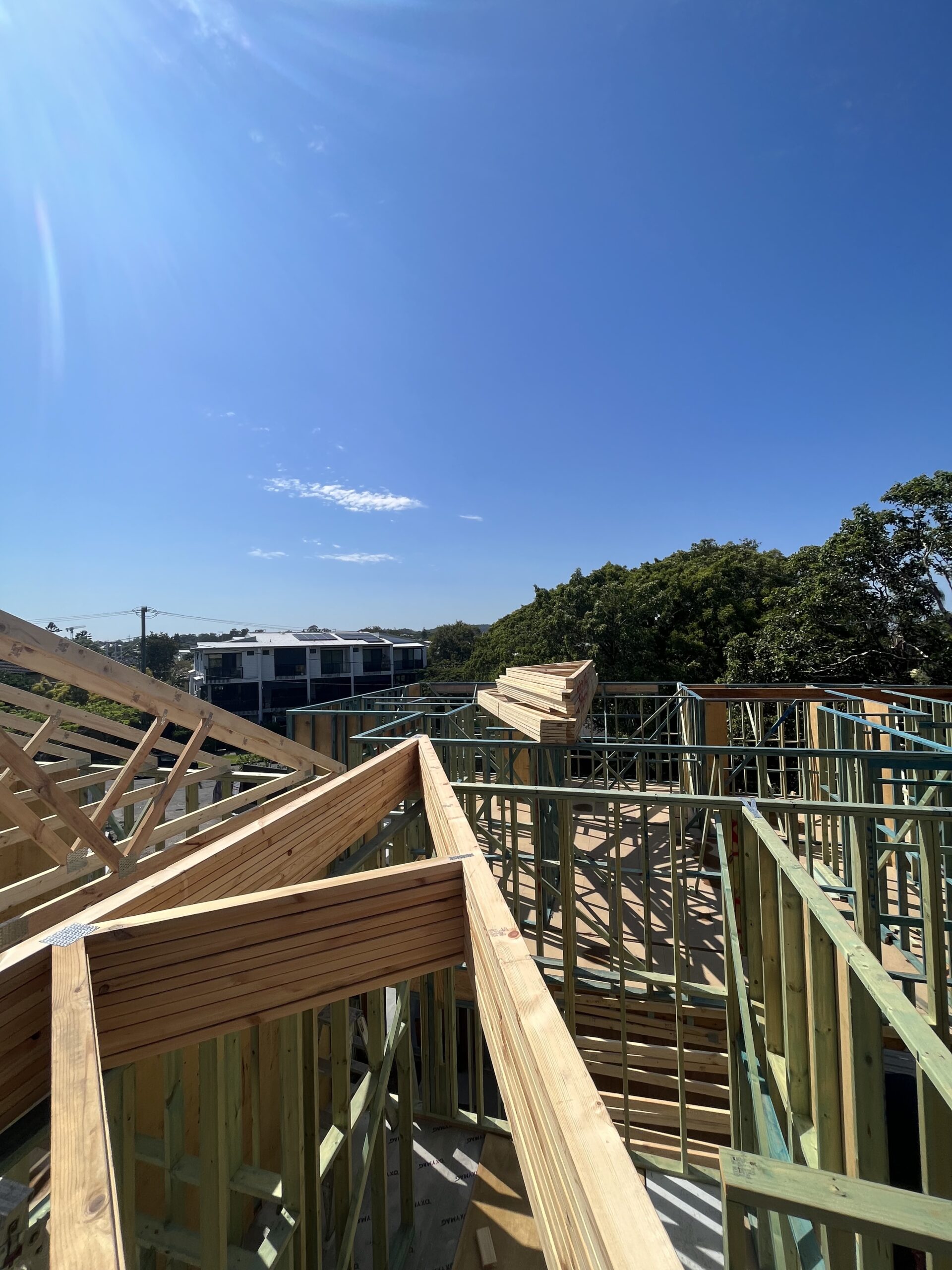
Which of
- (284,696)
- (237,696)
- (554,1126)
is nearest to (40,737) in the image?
(554,1126)

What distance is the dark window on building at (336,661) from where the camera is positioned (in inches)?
1668

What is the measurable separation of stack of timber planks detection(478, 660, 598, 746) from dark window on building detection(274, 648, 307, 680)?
111ft

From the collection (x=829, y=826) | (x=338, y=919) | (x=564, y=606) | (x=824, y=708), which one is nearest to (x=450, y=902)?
(x=338, y=919)

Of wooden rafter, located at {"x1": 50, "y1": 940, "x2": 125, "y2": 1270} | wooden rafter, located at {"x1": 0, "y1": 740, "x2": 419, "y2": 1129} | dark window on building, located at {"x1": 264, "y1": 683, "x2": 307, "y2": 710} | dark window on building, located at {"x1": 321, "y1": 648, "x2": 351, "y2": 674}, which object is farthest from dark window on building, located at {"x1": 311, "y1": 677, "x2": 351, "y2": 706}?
wooden rafter, located at {"x1": 50, "y1": 940, "x2": 125, "y2": 1270}

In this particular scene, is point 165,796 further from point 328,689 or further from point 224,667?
point 328,689

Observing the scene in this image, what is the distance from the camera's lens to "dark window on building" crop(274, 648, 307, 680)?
4078 centimetres

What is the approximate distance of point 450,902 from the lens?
1.64 meters

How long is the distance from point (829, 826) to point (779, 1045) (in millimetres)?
4766

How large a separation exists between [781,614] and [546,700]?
1364 centimetres

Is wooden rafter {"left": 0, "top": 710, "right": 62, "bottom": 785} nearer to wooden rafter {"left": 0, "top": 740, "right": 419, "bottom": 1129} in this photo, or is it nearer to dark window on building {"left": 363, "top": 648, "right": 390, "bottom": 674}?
wooden rafter {"left": 0, "top": 740, "right": 419, "bottom": 1129}

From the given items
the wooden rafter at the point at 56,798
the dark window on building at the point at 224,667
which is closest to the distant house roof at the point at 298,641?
the dark window on building at the point at 224,667

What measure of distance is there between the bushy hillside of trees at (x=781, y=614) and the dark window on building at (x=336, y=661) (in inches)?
695

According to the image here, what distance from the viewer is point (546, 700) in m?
6.81

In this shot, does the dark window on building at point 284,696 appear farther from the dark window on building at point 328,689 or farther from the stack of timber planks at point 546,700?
the stack of timber planks at point 546,700
